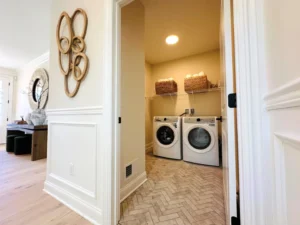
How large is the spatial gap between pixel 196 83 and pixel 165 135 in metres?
1.28

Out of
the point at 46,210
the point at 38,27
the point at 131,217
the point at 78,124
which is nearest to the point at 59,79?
the point at 78,124

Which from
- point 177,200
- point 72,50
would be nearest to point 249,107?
point 177,200

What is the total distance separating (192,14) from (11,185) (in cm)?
345

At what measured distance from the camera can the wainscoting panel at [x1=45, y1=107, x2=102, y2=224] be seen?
1200 mm

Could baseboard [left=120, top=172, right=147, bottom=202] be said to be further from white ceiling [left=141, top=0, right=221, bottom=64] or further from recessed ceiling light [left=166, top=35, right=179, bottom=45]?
recessed ceiling light [left=166, top=35, right=179, bottom=45]

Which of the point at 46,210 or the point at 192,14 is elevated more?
the point at 192,14

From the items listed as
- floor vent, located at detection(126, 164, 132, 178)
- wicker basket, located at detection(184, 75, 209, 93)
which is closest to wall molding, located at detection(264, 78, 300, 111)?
floor vent, located at detection(126, 164, 132, 178)

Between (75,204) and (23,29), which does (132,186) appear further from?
(23,29)

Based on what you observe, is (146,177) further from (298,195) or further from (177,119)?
(298,195)

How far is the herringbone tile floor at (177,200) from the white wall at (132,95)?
213mm

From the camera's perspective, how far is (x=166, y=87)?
321cm

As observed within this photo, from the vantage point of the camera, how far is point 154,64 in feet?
12.4

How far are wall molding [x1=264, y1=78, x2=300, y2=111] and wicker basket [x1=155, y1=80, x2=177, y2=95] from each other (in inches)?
106

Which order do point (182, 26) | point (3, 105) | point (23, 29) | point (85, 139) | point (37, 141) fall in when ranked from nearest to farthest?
point (85, 139) → point (182, 26) → point (23, 29) → point (37, 141) → point (3, 105)
